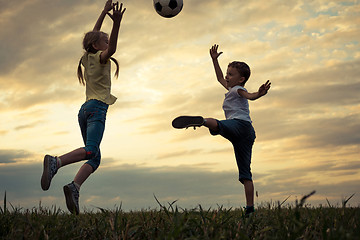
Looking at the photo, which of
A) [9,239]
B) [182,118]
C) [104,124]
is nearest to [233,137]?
[182,118]

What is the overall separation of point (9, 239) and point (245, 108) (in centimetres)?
442

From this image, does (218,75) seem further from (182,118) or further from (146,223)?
(146,223)

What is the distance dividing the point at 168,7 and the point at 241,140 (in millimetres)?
3018

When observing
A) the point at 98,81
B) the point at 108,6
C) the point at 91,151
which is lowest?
the point at 91,151

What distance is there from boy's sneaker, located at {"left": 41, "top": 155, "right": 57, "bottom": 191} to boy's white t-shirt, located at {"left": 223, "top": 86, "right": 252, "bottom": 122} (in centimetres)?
298

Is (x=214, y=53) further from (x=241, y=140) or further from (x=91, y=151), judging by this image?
(x=91, y=151)

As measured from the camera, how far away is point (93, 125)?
6207 mm

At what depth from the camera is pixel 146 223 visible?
362 centimetres

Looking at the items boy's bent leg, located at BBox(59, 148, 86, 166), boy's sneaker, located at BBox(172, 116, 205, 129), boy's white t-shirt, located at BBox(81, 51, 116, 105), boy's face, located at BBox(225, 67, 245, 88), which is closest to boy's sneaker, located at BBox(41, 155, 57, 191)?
boy's bent leg, located at BBox(59, 148, 86, 166)

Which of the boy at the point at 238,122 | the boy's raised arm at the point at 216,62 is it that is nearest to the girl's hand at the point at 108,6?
the boy's raised arm at the point at 216,62

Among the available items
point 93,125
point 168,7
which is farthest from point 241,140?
point 168,7

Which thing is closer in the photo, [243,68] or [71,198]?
[71,198]

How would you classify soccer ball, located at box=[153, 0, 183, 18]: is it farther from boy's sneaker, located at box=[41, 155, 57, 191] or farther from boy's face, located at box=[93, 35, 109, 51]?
boy's sneaker, located at box=[41, 155, 57, 191]

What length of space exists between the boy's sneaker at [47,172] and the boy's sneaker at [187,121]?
1.93 metres
